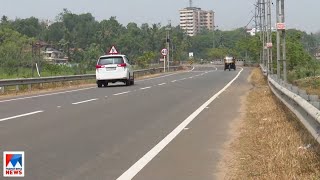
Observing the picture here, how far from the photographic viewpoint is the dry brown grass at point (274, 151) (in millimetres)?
7297

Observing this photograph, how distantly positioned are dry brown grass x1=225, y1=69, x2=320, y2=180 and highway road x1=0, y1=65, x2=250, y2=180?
15.8 inches

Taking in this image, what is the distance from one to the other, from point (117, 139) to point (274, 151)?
303cm

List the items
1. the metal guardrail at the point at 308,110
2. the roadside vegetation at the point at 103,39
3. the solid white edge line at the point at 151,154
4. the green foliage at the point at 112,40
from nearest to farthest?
the solid white edge line at the point at 151,154 < the metal guardrail at the point at 308,110 < the green foliage at the point at 112,40 < the roadside vegetation at the point at 103,39

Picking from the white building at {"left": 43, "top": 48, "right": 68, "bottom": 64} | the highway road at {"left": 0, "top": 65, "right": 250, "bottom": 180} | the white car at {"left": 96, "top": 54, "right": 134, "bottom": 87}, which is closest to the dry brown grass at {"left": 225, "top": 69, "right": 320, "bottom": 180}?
the highway road at {"left": 0, "top": 65, "right": 250, "bottom": 180}

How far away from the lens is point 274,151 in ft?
29.0

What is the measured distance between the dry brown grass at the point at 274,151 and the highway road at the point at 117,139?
0.40 metres

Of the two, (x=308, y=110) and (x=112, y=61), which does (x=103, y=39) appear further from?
(x=308, y=110)

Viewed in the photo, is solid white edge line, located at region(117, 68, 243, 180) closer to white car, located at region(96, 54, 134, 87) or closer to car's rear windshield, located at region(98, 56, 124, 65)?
white car, located at region(96, 54, 134, 87)

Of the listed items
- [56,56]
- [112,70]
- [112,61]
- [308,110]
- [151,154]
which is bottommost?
[151,154]

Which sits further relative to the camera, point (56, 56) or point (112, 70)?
point (56, 56)

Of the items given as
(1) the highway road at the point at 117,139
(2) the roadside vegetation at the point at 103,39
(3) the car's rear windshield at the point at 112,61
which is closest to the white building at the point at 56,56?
(2) the roadside vegetation at the point at 103,39

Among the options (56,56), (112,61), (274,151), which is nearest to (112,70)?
(112,61)

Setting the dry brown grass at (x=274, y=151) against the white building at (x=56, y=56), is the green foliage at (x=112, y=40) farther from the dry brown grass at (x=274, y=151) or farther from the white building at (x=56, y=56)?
the dry brown grass at (x=274, y=151)

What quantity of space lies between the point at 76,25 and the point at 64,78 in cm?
12389
